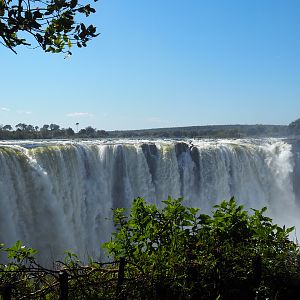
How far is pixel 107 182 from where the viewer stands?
15617 millimetres

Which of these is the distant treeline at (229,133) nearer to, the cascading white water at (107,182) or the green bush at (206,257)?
the cascading white water at (107,182)

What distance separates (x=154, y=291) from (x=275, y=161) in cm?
2109

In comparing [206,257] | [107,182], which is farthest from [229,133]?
[206,257]

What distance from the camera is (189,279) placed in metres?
2.86

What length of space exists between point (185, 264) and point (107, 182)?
12904mm

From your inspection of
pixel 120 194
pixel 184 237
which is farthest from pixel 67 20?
pixel 120 194

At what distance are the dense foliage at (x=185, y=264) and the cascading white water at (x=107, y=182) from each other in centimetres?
908

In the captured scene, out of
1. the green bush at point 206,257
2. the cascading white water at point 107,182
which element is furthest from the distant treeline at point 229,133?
the green bush at point 206,257

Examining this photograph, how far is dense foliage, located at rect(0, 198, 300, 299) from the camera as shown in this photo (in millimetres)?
2801

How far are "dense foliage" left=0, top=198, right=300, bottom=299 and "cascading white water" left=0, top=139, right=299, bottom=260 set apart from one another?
908 centimetres

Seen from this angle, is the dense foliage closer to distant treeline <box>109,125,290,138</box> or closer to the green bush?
the green bush

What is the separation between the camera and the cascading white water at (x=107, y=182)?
1221cm

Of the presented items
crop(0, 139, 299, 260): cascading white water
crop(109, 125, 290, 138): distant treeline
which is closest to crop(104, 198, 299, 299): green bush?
crop(0, 139, 299, 260): cascading white water

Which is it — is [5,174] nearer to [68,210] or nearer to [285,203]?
[68,210]
